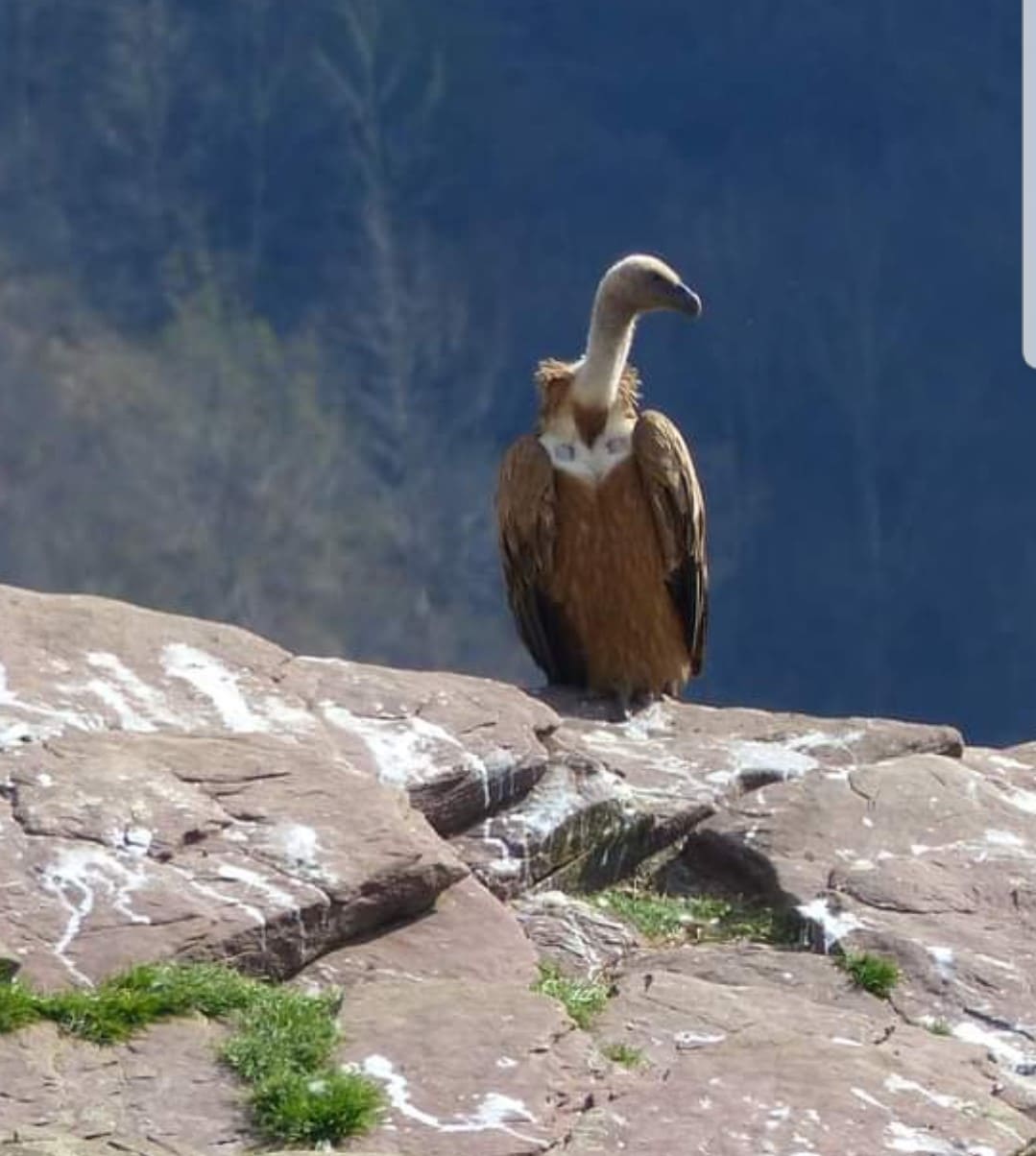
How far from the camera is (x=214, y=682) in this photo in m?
8.88

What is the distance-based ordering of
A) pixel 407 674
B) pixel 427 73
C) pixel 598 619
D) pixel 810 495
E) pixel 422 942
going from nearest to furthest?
pixel 422 942 → pixel 407 674 → pixel 598 619 → pixel 810 495 → pixel 427 73

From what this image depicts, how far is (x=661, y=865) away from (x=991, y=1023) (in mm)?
1357

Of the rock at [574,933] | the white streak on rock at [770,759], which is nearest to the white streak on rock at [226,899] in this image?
the rock at [574,933]

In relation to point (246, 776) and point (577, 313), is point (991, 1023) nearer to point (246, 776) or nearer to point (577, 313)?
point (246, 776)

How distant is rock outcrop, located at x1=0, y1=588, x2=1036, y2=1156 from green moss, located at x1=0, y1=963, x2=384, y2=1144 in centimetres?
5

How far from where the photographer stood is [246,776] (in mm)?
8102

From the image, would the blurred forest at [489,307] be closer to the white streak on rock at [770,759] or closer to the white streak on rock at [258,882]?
the white streak on rock at [770,759]

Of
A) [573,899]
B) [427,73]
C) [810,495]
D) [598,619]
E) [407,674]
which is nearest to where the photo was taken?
[573,899]

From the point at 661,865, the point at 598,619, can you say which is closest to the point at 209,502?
the point at 598,619

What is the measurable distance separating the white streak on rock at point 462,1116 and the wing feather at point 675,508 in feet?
13.4

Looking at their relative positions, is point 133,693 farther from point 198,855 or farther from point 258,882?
point 258,882

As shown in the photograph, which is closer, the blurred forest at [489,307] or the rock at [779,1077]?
the rock at [779,1077]

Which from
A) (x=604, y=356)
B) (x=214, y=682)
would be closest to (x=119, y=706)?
(x=214, y=682)

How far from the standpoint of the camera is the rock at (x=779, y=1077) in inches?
266
